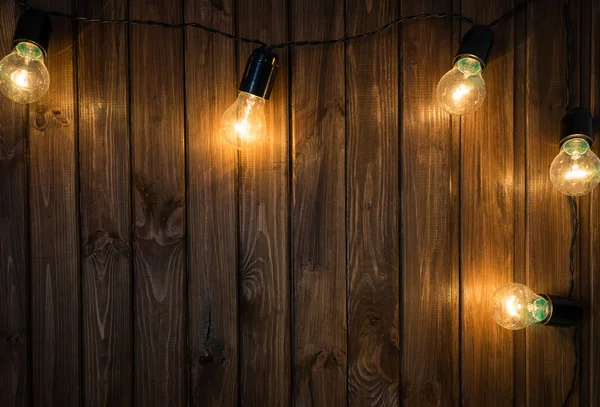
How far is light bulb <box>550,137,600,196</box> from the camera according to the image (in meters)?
0.93

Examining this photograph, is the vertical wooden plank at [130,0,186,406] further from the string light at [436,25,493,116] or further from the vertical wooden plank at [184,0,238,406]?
the string light at [436,25,493,116]

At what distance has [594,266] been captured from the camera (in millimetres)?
1018

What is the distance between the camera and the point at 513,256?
103 cm

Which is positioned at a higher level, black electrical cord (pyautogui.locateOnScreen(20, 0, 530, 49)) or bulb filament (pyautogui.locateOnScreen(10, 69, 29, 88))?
black electrical cord (pyautogui.locateOnScreen(20, 0, 530, 49))

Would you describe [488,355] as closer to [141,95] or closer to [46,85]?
[141,95]

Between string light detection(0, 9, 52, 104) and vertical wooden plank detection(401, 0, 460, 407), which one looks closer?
string light detection(0, 9, 52, 104)

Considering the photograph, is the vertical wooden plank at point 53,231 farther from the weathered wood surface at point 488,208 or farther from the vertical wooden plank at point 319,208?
the weathered wood surface at point 488,208

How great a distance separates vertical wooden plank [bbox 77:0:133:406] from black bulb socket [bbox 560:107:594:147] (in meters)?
1.09

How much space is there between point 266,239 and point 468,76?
0.64 m

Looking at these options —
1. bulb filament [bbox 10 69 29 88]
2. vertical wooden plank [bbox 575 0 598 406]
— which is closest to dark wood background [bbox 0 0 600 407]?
vertical wooden plank [bbox 575 0 598 406]

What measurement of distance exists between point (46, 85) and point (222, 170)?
0.45 meters

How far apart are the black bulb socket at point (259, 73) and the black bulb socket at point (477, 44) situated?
45cm

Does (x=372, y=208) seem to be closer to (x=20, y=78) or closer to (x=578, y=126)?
(x=578, y=126)

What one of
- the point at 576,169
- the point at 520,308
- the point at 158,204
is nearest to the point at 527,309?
the point at 520,308
